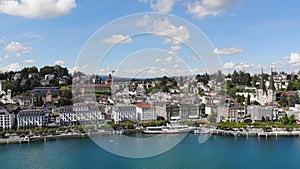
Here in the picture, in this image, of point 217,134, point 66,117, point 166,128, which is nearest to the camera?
point 166,128

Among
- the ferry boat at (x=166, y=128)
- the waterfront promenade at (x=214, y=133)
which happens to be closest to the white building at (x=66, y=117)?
the waterfront promenade at (x=214, y=133)

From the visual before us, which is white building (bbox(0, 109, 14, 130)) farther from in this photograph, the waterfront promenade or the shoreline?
the shoreline

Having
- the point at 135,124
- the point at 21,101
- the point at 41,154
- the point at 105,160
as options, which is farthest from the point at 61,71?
the point at 105,160

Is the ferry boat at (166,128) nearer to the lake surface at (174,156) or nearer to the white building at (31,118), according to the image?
the lake surface at (174,156)

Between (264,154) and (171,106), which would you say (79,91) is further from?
(171,106)

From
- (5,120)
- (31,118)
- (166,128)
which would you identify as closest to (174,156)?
(166,128)

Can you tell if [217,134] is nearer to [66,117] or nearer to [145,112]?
[145,112]
